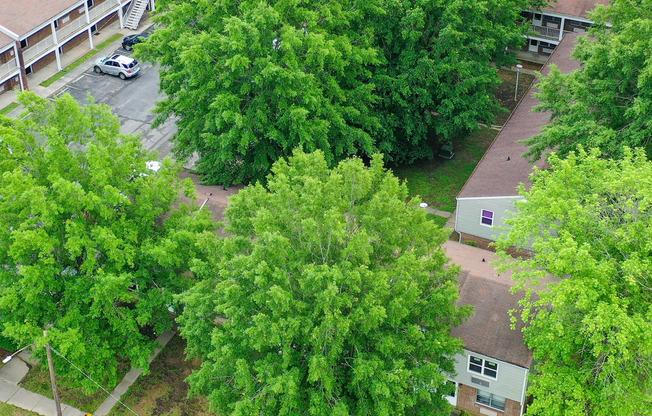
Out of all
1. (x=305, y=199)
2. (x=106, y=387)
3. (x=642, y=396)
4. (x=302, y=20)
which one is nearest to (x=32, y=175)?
(x=106, y=387)

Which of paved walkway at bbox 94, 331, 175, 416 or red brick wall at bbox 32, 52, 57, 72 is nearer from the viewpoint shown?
paved walkway at bbox 94, 331, 175, 416

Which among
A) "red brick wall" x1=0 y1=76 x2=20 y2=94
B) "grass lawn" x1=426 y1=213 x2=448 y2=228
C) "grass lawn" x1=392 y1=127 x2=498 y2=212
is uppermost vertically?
"red brick wall" x1=0 y1=76 x2=20 y2=94

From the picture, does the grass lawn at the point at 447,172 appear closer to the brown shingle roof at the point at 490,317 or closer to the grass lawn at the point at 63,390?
the brown shingle roof at the point at 490,317

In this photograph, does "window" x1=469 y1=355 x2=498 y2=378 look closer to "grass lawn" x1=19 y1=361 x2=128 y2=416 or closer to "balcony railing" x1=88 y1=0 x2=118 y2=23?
"grass lawn" x1=19 y1=361 x2=128 y2=416

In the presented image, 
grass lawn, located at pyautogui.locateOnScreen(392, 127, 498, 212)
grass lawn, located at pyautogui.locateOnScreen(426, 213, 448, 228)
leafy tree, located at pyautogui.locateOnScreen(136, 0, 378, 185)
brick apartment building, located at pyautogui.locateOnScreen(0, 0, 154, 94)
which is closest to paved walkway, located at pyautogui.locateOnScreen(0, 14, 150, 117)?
brick apartment building, located at pyautogui.locateOnScreen(0, 0, 154, 94)

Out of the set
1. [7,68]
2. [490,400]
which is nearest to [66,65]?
[7,68]

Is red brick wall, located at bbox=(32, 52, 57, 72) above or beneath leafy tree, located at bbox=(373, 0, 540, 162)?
beneath

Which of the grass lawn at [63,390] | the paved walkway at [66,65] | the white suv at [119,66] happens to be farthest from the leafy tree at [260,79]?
the paved walkway at [66,65]

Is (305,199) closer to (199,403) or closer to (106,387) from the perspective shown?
(199,403)
